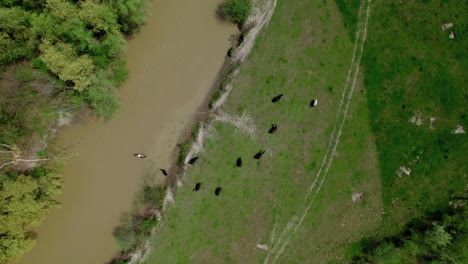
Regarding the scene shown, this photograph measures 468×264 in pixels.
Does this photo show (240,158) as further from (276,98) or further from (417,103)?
(417,103)

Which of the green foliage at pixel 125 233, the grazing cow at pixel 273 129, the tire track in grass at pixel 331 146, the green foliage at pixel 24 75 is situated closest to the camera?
the green foliage at pixel 24 75

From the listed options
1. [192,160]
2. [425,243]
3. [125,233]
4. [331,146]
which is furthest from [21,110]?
[425,243]

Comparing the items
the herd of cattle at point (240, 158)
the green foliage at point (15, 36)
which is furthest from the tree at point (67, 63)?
the herd of cattle at point (240, 158)

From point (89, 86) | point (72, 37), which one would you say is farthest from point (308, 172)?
point (72, 37)

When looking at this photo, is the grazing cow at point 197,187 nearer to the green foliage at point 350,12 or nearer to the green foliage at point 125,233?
the green foliage at point 125,233

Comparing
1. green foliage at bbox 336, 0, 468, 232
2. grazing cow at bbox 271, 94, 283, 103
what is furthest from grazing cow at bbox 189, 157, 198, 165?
green foliage at bbox 336, 0, 468, 232

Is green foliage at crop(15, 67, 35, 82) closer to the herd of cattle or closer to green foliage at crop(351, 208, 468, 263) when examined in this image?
the herd of cattle

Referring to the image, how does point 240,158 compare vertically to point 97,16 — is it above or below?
below
